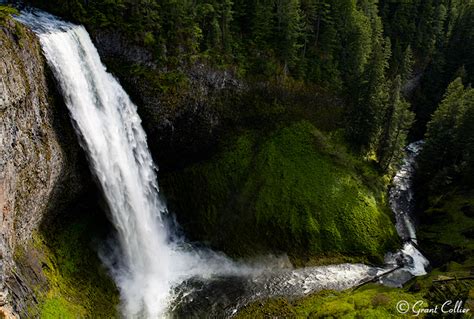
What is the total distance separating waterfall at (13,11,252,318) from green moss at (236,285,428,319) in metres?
5.66

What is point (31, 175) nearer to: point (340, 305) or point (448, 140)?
point (340, 305)

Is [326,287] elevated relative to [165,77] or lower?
lower

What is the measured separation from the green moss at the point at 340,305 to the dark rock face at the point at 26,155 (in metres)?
16.1

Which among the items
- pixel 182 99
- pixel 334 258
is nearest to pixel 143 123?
pixel 182 99

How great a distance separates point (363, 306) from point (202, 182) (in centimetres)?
1965

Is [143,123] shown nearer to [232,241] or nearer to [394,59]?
[232,241]

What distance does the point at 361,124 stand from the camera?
46.3 metres

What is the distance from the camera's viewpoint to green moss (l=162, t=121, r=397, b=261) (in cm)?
3734

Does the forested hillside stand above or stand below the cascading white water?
above

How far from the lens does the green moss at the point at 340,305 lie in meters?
26.6

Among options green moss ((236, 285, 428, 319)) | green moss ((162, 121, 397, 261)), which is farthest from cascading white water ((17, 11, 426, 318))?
green moss ((162, 121, 397, 261))

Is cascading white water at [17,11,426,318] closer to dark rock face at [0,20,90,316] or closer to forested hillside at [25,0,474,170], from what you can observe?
dark rock face at [0,20,90,316]

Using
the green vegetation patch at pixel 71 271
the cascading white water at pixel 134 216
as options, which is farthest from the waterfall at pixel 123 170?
the green vegetation patch at pixel 71 271

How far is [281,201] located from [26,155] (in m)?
24.2
